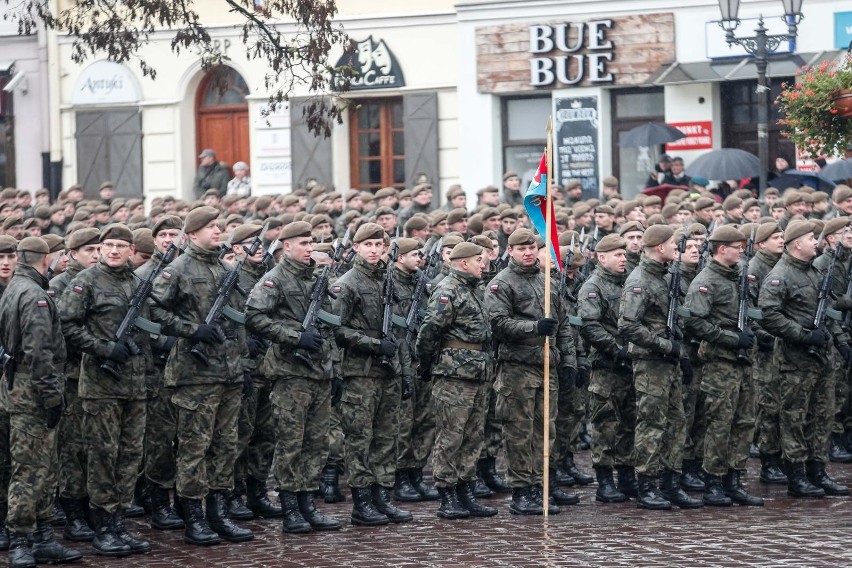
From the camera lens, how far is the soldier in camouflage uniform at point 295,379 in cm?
1216

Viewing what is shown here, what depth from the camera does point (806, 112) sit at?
16.5m

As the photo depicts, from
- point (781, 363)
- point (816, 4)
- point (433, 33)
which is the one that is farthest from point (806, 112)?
point (433, 33)

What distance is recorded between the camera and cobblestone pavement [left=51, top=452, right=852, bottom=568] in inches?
429

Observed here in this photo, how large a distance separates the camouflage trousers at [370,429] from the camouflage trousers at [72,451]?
6.05 feet

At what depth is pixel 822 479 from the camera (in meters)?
13.8

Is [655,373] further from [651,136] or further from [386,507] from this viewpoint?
[651,136]

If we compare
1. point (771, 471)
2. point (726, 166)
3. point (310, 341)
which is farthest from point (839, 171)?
point (310, 341)

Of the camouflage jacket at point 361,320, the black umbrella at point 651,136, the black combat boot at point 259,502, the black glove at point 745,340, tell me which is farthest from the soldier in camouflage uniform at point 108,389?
the black umbrella at point 651,136

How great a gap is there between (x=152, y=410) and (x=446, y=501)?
2161 millimetres

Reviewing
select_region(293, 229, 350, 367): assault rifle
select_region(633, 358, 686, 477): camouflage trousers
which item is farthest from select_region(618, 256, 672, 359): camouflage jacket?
select_region(293, 229, 350, 367): assault rifle

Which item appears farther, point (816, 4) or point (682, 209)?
point (816, 4)

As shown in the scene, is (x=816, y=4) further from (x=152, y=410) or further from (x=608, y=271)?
(x=152, y=410)

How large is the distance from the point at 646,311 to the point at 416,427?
201cm

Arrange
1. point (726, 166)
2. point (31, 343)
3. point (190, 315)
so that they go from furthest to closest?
point (726, 166) → point (190, 315) → point (31, 343)
